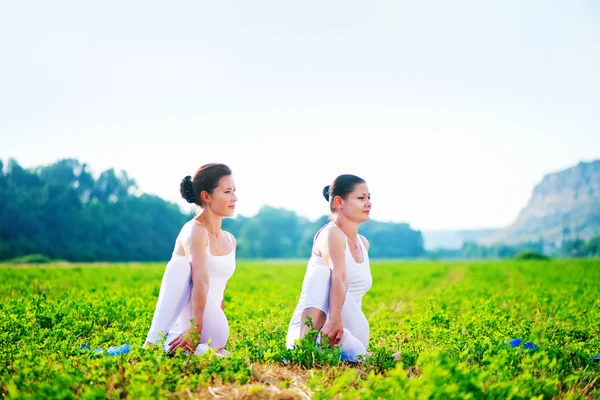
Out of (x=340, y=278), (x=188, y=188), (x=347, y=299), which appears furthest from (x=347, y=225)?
(x=188, y=188)

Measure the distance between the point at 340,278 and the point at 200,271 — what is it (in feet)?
4.65

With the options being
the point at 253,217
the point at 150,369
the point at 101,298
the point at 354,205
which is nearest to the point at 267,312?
the point at 101,298

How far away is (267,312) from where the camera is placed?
9.00 m

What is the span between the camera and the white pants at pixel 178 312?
17.0 feet

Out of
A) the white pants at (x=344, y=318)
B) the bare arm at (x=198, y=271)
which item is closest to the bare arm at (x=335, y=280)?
the white pants at (x=344, y=318)

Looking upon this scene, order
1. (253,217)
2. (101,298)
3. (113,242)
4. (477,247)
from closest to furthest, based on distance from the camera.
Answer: (101,298) → (113,242) → (253,217) → (477,247)

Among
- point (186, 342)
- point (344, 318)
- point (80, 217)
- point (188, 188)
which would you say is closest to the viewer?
point (186, 342)

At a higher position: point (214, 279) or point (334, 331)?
point (214, 279)

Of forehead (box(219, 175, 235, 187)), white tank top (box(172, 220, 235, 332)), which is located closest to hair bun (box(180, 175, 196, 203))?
forehead (box(219, 175, 235, 187))

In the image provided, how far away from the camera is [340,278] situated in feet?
17.2

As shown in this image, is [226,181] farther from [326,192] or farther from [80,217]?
[80,217]

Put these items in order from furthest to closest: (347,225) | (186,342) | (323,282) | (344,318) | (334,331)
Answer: (347,225) < (344,318) < (323,282) < (334,331) < (186,342)

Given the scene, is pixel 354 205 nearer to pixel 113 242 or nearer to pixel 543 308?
pixel 543 308

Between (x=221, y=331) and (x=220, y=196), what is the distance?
140 cm
